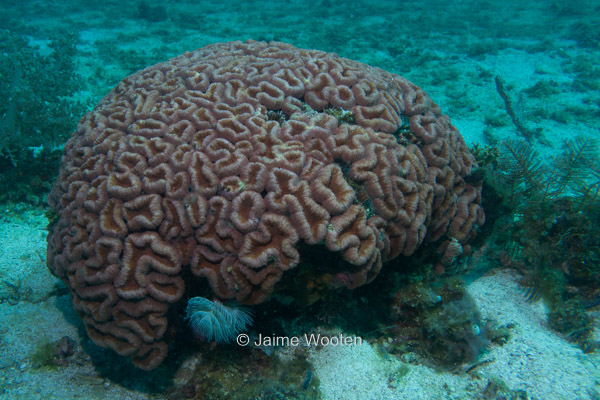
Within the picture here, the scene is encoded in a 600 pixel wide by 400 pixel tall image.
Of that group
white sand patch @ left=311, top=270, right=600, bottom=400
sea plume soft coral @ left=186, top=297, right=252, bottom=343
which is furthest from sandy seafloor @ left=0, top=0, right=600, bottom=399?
sea plume soft coral @ left=186, top=297, right=252, bottom=343

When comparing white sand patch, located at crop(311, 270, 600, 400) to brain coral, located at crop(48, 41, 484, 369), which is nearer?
brain coral, located at crop(48, 41, 484, 369)

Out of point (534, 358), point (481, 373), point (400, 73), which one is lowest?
point (481, 373)

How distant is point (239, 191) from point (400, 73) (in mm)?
12302

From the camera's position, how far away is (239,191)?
3.17m

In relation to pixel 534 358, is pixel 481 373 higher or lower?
lower

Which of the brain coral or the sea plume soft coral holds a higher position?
the brain coral

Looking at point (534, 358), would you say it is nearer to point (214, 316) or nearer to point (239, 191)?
point (214, 316)

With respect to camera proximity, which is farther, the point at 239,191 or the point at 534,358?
the point at 534,358

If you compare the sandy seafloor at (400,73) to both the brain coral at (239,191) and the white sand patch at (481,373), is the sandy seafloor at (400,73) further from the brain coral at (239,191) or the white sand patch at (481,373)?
the brain coral at (239,191)

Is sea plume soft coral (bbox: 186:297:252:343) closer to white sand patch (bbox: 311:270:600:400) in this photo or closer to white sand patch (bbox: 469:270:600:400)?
white sand patch (bbox: 311:270:600:400)

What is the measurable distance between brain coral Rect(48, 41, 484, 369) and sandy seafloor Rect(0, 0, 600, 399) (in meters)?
1.31

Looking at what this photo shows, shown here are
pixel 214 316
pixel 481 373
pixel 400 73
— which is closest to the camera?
pixel 214 316

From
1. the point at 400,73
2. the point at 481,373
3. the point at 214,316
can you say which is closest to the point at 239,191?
the point at 214,316

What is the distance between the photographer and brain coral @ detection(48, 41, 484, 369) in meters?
3.07
